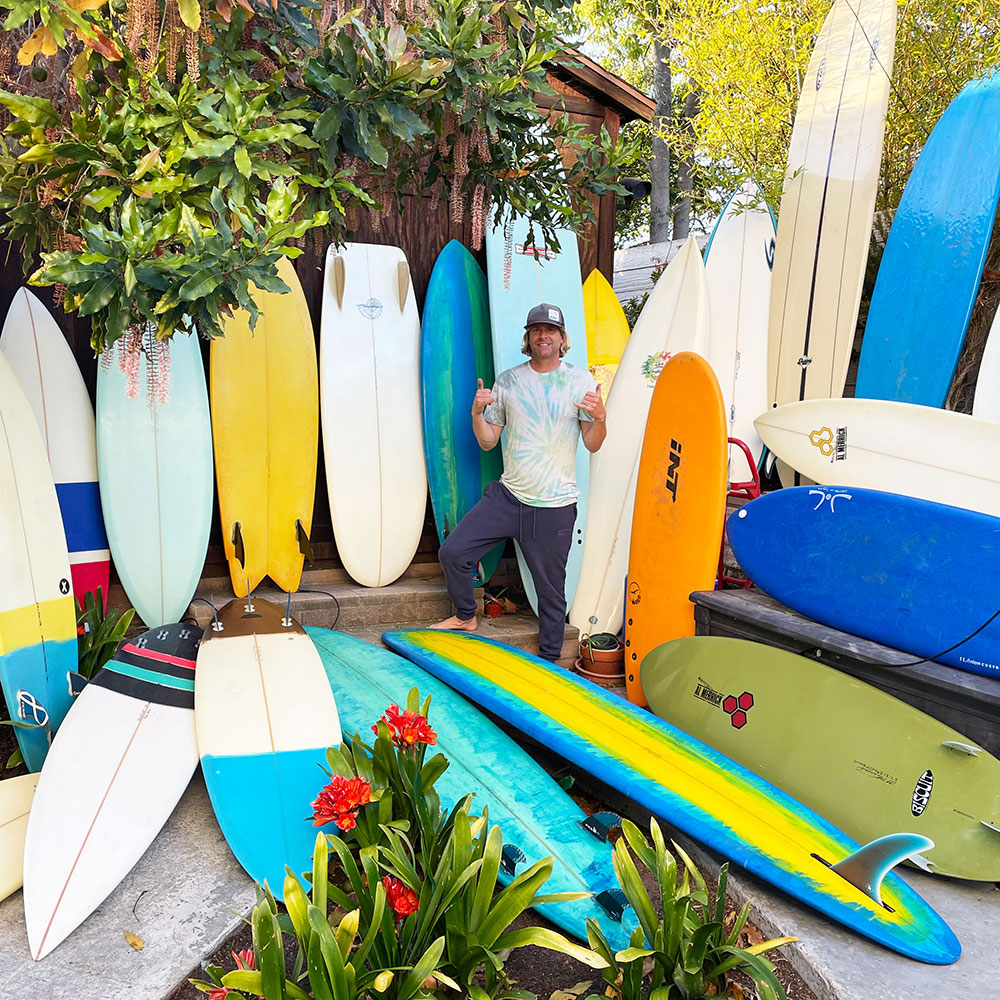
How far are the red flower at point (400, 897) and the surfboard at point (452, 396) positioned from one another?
2.19 metres

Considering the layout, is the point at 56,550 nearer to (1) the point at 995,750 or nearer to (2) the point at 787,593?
(2) the point at 787,593

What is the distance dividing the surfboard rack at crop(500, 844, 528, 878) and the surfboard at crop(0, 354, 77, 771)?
4.48 feet

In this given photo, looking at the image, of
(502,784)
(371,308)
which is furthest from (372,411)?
(502,784)

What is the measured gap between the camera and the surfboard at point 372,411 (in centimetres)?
348

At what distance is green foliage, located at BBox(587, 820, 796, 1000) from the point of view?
1397 millimetres

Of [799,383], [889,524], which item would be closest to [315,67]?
[889,524]

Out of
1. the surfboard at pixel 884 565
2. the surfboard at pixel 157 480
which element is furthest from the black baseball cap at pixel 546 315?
the surfboard at pixel 157 480

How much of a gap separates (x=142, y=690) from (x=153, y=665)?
6.2 inches

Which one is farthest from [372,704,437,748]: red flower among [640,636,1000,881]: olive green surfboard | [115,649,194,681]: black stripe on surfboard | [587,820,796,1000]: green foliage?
[640,636,1000,881]: olive green surfboard

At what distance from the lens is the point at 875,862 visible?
1.69 metres

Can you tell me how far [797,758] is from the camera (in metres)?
2.27

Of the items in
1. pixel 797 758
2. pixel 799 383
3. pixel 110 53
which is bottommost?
pixel 797 758

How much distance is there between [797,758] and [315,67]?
86.4 inches

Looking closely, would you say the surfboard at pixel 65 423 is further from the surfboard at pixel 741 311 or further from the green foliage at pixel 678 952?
the surfboard at pixel 741 311
